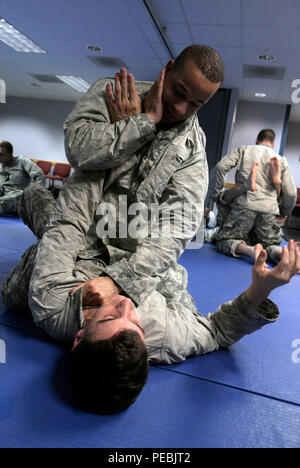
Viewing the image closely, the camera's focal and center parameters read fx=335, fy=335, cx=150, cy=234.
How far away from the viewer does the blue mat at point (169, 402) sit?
98 centimetres

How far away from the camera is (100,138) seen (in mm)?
1460

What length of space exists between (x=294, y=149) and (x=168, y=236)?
35.3 ft

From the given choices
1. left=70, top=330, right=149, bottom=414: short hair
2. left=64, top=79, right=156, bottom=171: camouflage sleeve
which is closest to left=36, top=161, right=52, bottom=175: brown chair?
left=64, top=79, right=156, bottom=171: camouflage sleeve

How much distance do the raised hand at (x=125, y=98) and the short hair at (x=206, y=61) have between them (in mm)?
A: 224

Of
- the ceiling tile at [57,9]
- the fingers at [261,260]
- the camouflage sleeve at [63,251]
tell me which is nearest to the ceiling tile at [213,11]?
the ceiling tile at [57,9]

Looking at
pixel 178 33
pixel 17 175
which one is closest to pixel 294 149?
pixel 178 33

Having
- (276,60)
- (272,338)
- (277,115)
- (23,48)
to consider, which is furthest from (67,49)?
(272,338)

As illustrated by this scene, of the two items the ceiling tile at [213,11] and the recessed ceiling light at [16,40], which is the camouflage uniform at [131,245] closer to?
the ceiling tile at [213,11]

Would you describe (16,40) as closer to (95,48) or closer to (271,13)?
(95,48)

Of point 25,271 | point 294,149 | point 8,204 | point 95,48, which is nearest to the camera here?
point 25,271

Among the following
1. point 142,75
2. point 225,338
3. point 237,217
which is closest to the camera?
point 225,338

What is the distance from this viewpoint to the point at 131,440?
0.97m

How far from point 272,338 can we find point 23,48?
7.61 meters
